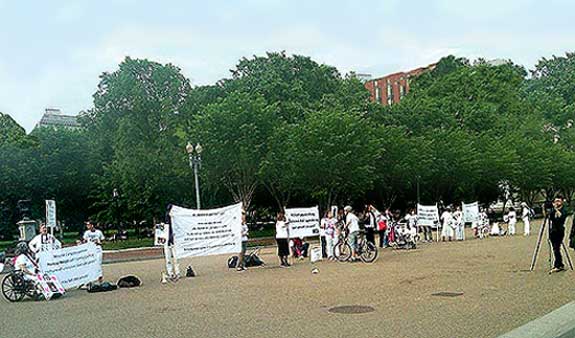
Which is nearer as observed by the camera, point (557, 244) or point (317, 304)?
point (317, 304)

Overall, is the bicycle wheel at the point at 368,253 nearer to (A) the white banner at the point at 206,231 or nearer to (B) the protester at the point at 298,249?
(B) the protester at the point at 298,249

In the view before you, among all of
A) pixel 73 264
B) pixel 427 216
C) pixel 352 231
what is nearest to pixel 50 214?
pixel 73 264

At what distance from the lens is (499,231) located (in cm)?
3984

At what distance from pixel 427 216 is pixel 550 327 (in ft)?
90.8

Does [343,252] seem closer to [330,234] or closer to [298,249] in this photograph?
[330,234]

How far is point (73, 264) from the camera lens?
18375 mm

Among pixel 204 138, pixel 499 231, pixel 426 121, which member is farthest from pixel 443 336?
pixel 426 121

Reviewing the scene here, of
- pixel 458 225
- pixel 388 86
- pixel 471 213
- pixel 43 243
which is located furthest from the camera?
pixel 388 86

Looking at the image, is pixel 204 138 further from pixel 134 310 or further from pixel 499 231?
pixel 134 310

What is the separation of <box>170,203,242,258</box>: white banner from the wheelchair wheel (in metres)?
4.58

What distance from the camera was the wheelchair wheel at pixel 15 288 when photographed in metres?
17.0

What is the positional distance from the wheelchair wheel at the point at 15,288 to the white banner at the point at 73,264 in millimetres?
547

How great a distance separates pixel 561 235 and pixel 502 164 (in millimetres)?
42289

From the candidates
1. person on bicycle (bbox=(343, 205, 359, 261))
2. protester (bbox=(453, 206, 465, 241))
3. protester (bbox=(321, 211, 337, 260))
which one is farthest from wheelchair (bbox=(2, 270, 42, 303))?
protester (bbox=(453, 206, 465, 241))
